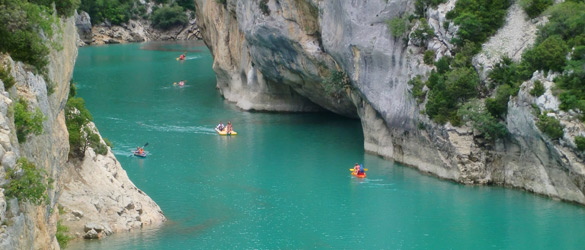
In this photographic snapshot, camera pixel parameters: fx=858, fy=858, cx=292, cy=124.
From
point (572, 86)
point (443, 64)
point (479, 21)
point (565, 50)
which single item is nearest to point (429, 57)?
point (443, 64)

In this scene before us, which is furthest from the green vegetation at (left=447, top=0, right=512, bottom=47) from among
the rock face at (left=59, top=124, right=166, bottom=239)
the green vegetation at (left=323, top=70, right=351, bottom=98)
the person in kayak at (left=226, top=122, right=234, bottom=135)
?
the rock face at (left=59, top=124, right=166, bottom=239)

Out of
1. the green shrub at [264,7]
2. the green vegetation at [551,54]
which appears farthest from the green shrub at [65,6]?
the green shrub at [264,7]

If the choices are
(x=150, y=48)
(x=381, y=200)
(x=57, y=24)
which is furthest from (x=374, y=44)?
(x=150, y=48)

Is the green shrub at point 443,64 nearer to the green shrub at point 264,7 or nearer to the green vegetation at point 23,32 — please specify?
the green shrub at point 264,7

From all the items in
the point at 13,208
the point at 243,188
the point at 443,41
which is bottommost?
the point at 243,188

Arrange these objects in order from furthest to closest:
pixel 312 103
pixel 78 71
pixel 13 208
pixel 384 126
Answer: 1. pixel 78 71
2. pixel 312 103
3. pixel 384 126
4. pixel 13 208

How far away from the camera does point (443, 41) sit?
1892 inches

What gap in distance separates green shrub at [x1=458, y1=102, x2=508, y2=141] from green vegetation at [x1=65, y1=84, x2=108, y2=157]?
738 inches

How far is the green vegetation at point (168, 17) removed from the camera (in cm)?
13825

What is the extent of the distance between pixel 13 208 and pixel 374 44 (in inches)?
1387

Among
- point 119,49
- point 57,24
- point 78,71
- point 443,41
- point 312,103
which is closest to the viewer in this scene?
point 57,24

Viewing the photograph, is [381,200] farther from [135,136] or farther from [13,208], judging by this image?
[13,208]

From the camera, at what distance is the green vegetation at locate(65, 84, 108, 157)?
3509 centimetres

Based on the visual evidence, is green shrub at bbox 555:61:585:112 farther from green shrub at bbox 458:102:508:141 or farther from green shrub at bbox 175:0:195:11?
green shrub at bbox 175:0:195:11
